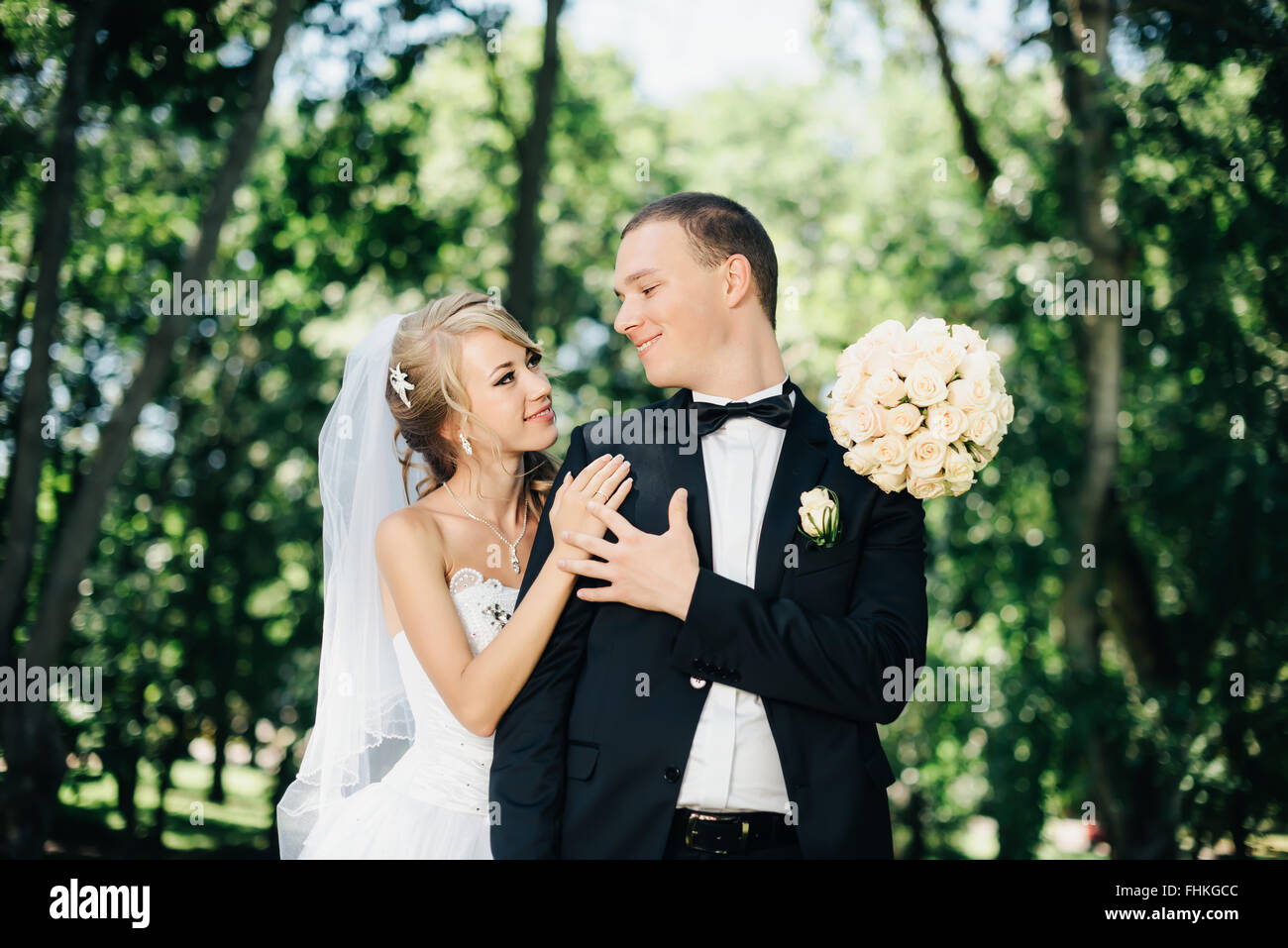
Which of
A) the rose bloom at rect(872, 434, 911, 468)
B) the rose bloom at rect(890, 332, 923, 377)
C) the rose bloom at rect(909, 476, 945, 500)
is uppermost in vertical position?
the rose bloom at rect(890, 332, 923, 377)

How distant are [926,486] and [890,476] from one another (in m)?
0.09

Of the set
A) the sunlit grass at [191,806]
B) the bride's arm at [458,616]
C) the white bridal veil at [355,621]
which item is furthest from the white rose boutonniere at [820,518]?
the sunlit grass at [191,806]

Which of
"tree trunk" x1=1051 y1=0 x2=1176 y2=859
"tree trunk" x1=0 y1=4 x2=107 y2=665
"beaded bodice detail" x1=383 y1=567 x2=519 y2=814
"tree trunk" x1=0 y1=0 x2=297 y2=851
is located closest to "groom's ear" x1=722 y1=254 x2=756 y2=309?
"beaded bodice detail" x1=383 y1=567 x2=519 y2=814

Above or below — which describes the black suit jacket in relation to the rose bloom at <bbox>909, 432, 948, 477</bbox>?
below

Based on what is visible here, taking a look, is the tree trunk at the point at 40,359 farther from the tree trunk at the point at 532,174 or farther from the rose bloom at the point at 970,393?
the rose bloom at the point at 970,393

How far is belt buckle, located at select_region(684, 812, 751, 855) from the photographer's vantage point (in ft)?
7.99

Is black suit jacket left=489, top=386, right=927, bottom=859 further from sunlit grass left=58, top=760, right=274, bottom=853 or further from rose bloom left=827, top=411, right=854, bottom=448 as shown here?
sunlit grass left=58, top=760, right=274, bottom=853

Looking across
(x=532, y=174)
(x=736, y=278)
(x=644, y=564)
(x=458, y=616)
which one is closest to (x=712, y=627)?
(x=644, y=564)

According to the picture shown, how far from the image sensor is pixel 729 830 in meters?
2.44

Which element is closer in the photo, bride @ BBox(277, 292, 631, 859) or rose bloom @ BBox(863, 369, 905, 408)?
rose bloom @ BBox(863, 369, 905, 408)

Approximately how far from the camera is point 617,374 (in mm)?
11672

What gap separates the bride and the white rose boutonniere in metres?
1.26

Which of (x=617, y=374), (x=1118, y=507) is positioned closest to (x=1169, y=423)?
(x=1118, y=507)
